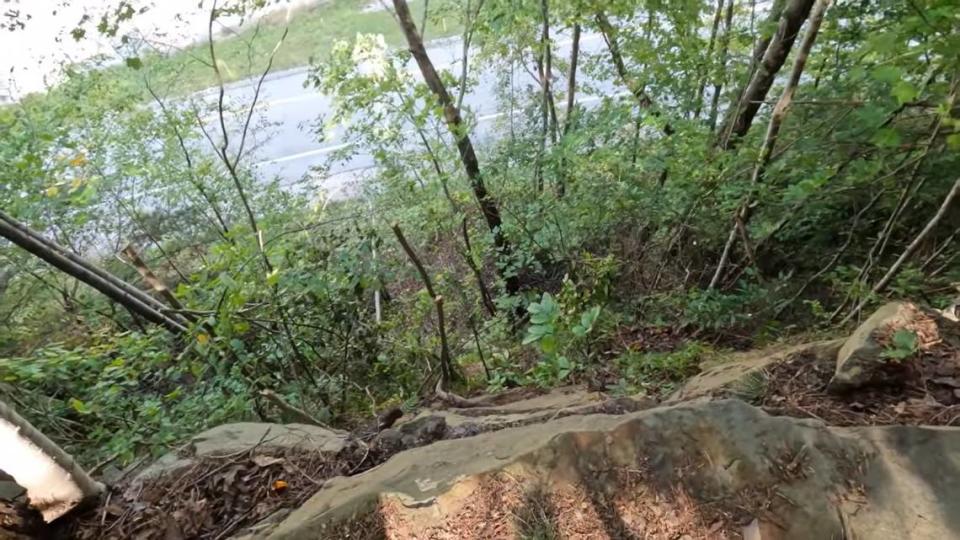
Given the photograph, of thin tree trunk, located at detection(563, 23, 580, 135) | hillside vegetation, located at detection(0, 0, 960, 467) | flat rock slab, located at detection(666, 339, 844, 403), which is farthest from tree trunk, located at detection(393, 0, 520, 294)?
flat rock slab, located at detection(666, 339, 844, 403)

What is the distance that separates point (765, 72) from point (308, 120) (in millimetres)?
7488

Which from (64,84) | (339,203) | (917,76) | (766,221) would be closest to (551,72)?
(339,203)

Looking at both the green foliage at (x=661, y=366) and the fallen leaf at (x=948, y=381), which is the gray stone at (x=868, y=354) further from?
the green foliage at (x=661, y=366)

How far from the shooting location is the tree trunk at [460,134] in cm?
569

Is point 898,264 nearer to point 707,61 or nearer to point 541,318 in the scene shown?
point 541,318

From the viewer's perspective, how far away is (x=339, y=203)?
8000mm

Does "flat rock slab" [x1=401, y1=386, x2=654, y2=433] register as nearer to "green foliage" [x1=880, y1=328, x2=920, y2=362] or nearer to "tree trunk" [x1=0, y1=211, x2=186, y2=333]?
"green foliage" [x1=880, y1=328, x2=920, y2=362]

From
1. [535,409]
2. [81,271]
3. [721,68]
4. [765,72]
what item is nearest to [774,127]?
[765,72]

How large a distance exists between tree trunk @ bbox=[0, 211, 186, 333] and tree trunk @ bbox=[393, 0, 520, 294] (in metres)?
2.81

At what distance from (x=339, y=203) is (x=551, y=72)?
326 cm

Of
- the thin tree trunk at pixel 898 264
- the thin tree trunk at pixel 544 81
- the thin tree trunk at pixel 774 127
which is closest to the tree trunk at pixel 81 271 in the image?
the thin tree trunk at pixel 544 81

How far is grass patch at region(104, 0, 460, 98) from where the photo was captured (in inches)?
243

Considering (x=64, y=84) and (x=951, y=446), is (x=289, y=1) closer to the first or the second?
(x=64, y=84)

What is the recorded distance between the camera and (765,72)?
452cm
